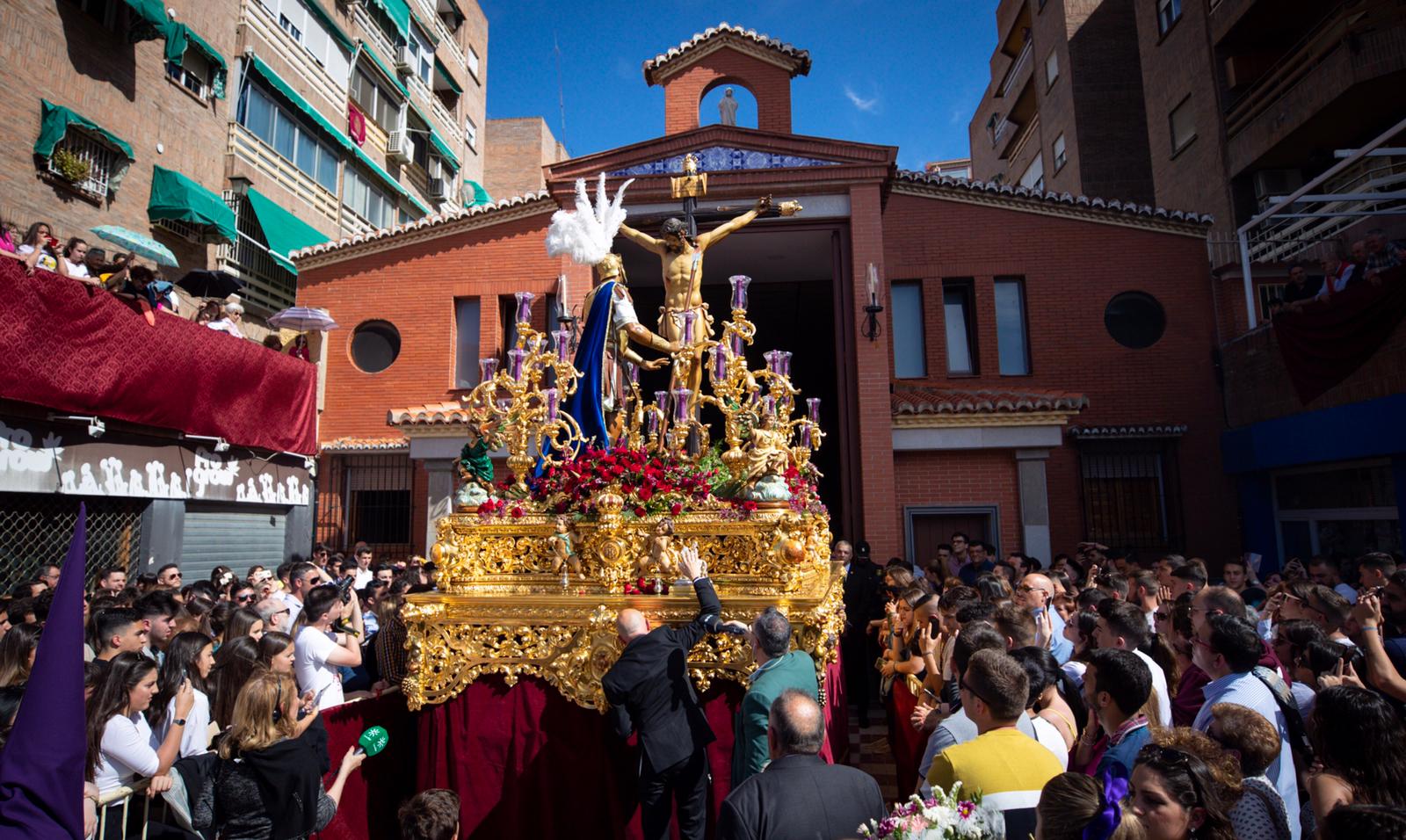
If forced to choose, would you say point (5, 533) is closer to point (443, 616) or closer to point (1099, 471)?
point (443, 616)

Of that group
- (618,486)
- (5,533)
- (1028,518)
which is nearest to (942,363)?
(1028,518)

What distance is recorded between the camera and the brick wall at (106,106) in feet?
46.2

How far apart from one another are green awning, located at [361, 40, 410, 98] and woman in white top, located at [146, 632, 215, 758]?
2359 centimetres

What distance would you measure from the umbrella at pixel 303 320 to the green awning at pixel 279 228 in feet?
12.9

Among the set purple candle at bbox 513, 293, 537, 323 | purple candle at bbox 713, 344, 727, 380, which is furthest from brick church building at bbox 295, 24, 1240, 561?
purple candle at bbox 513, 293, 537, 323

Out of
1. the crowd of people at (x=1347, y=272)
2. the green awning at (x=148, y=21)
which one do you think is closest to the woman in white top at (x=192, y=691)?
the crowd of people at (x=1347, y=272)

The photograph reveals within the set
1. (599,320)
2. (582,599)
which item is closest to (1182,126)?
(599,320)

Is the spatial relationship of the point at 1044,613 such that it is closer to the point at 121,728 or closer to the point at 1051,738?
the point at 1051,738

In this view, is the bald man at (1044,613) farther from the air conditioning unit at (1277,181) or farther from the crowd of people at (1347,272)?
the air conditioning unit at (1277,181)

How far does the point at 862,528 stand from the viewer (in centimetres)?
1227

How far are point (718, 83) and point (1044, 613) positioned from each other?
1191 centimetres

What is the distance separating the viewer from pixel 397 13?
25.4 metres

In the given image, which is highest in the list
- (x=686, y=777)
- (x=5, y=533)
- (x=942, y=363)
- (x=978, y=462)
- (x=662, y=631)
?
(x=942, y=363)

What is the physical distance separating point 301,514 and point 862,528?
9.93 m
